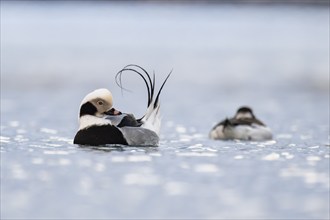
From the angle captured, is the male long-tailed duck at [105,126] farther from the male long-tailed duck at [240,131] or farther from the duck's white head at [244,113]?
the duck's white head at [244,113]

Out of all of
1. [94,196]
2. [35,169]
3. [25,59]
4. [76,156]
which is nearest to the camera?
[94,196]

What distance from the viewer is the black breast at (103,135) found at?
48.8 feet

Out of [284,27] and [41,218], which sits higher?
[284,27]

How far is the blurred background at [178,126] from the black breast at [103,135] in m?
0.20

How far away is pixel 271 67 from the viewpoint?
108ft

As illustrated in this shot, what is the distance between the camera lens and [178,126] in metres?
18.0

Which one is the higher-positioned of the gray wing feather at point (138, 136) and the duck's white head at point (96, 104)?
the duck's white head at point (96, 104)

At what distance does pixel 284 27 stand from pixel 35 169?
51442mm

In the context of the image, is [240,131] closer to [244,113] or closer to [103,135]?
[244,113]

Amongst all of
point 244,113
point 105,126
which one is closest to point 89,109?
point 105,126

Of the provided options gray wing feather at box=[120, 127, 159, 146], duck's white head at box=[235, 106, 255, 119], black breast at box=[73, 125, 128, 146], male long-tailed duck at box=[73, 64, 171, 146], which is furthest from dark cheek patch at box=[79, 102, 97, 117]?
duck's white head at box=[235, 106, 255, 119]

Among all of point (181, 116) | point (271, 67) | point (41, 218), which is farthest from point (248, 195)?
point (271, 67)

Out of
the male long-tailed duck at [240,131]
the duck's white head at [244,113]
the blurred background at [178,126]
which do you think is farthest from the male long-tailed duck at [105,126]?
the duck's white head at [244,113]

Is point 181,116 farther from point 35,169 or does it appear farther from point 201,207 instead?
point 201,207
